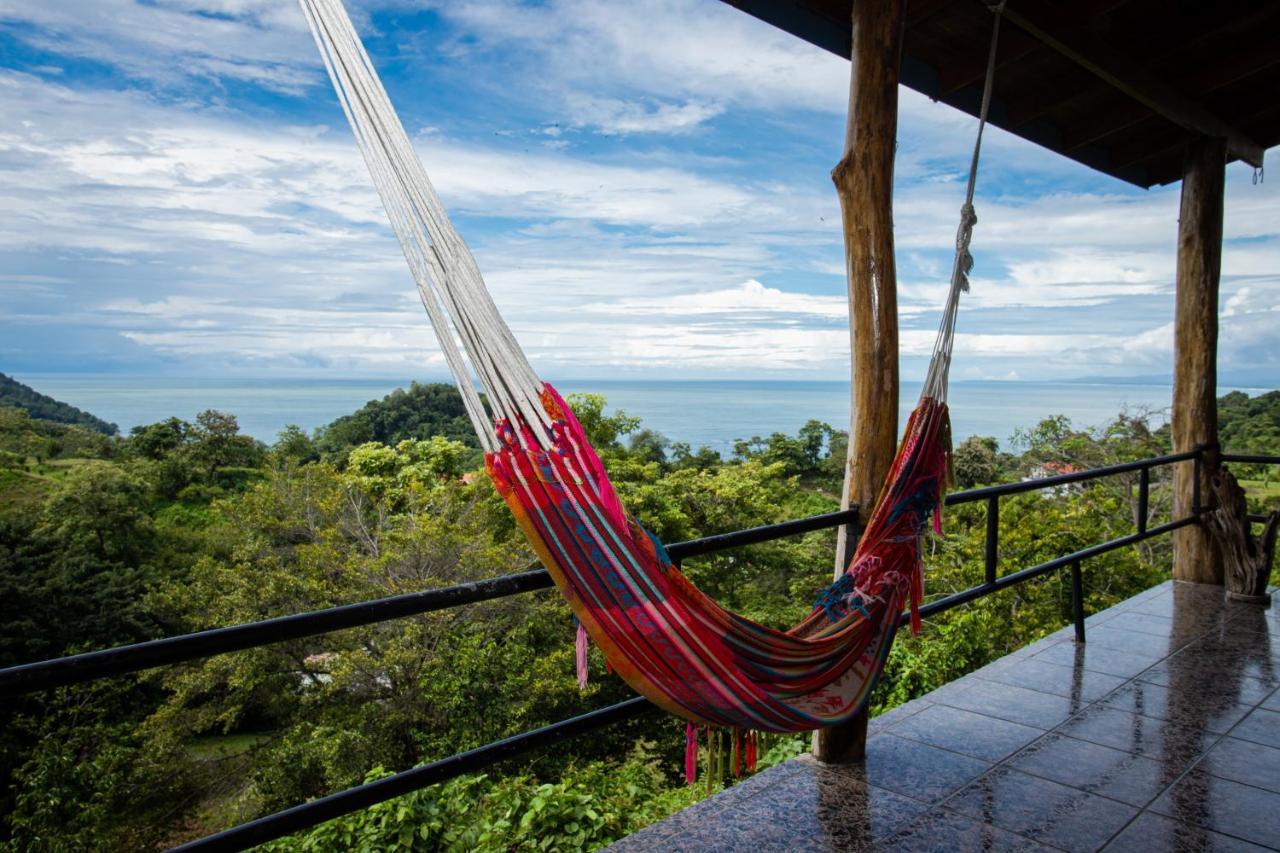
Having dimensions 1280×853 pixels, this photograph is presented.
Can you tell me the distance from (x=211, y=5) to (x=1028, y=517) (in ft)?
86.1

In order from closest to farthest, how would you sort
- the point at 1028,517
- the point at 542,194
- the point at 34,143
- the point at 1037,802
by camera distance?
the point at 1037,802, the point at 1028,517, the point at 34,143, the point at 542,194

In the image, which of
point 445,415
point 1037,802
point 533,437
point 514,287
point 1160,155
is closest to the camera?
point 533,437

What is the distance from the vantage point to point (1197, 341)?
3.36m

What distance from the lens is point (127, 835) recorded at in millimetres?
7762

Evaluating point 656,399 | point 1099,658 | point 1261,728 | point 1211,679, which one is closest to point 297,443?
point 1099,658

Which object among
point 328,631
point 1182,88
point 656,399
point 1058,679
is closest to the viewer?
point 328,631

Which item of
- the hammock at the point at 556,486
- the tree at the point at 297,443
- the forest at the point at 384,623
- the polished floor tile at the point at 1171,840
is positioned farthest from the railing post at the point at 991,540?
the tree at the point at 297,443

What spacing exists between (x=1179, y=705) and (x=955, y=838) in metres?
1.09

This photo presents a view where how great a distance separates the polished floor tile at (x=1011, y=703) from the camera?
208cm

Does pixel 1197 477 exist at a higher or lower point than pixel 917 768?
higher

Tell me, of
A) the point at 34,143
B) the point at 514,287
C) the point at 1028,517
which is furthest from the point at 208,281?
the point at 1028,517

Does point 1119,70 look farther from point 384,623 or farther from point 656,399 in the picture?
point 656,399

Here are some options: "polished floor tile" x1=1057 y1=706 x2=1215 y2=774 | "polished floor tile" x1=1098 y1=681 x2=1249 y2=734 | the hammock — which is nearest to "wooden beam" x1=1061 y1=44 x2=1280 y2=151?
"polished floor tile" x1=1098 y1=681 x2=1249 y2=734

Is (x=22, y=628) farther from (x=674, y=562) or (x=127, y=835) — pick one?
(x=674, y=562)
